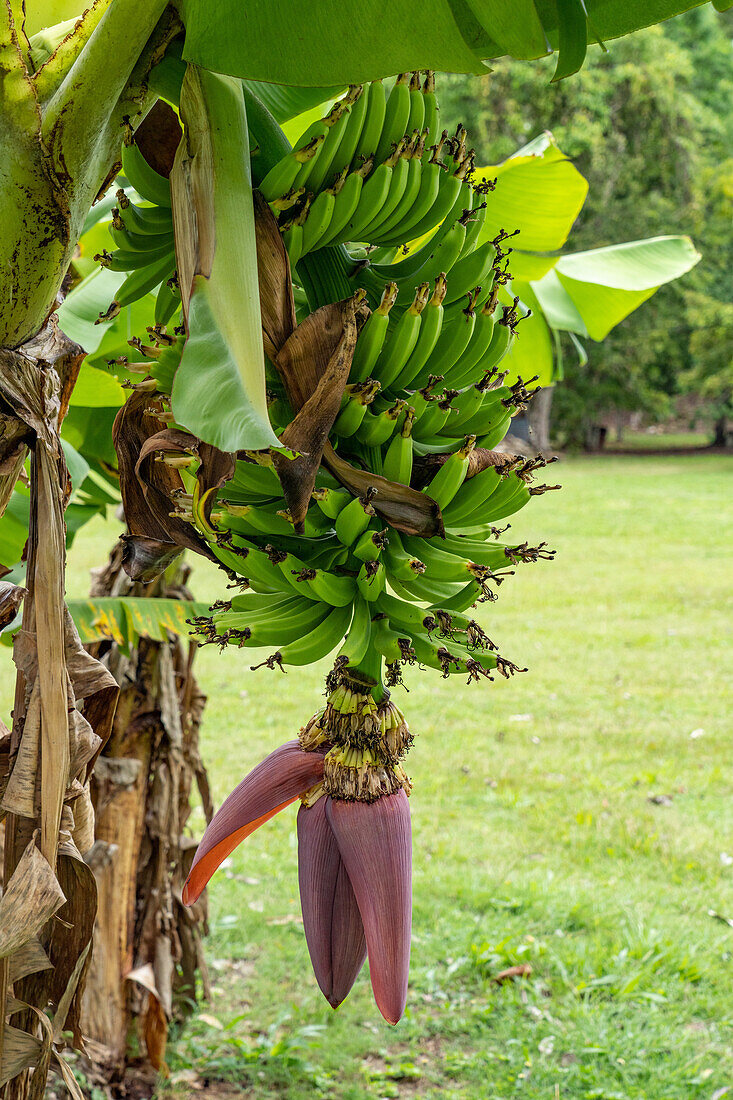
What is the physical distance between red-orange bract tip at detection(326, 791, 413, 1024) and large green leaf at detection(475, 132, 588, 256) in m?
0.92

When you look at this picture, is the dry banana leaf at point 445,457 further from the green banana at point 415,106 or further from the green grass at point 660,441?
the green grass at point 660,441

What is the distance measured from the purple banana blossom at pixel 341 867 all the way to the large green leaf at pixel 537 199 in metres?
0.90

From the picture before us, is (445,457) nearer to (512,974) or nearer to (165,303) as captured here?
(165,303)

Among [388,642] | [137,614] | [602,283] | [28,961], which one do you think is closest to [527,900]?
[137,614]

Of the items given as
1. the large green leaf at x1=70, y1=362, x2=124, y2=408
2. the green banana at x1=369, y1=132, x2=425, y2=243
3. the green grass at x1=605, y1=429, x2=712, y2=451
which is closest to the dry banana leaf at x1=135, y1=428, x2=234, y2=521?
the green banana at x1=369, y1=132, x2=425, y2=243

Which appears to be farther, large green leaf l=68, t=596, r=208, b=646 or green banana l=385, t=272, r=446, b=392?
large green leaf l=68, t=596, r=208, b=646

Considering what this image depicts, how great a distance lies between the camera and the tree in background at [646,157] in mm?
12031

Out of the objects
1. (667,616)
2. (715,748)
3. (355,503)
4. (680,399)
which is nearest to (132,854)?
(355,503)

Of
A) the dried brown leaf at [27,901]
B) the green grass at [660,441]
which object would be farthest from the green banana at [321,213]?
the green grass at [660,441]

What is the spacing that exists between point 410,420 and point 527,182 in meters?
0.87

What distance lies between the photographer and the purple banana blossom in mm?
569

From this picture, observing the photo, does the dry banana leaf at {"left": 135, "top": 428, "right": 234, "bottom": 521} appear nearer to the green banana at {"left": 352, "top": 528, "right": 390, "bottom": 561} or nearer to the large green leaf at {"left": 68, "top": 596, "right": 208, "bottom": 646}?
the green banana at {"left": 352, "top": 528, "right": 390, "bottom": 561}

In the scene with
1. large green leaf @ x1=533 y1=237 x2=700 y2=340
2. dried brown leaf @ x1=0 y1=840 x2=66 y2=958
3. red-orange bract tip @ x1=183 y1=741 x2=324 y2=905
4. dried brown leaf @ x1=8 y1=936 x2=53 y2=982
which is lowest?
dried brown leaf @ x1=8 y1=936 x2=53 y2=982

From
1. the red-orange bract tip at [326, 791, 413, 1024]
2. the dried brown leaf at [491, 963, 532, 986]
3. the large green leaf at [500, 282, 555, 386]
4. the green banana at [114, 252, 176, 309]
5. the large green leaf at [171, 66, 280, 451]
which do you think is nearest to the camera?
the large green leaf at [171, 66, 280, 451]
